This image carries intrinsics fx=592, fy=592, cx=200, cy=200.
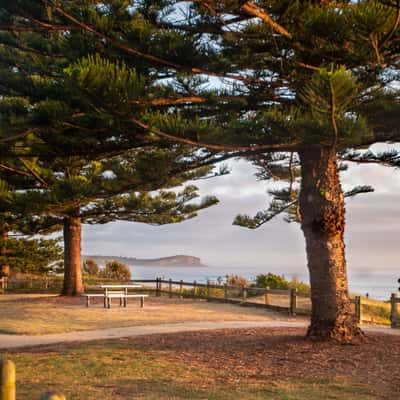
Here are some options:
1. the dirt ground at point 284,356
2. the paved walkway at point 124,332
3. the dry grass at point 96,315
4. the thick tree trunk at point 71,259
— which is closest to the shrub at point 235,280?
the dry grass at point 96,315

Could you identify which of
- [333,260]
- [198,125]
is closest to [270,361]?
[333,260]

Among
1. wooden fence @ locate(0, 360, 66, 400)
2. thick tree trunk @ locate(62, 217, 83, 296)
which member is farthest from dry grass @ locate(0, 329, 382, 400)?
thick tree trunk @ locate(62, 217, 83, 296)

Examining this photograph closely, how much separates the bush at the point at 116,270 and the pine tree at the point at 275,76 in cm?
2228

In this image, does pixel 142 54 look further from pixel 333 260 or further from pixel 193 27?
pixel 333 260

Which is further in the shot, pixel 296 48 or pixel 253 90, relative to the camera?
pixel 253 90

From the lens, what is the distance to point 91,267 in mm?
34375

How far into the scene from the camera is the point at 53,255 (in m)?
26.4

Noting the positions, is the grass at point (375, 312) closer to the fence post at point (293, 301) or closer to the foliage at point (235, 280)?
the fence post at point (293, 301)

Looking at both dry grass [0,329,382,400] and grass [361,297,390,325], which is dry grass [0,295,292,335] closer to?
dry grass [0,329,382,400]

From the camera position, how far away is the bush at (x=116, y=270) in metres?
31.7

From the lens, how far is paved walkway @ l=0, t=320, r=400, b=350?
10439mm

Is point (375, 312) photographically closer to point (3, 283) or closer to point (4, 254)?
point (3, 283)

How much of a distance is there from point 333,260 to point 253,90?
3092 millimetres

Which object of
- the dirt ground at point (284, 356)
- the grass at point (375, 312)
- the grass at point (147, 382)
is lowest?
the grass at point (375, 312)
